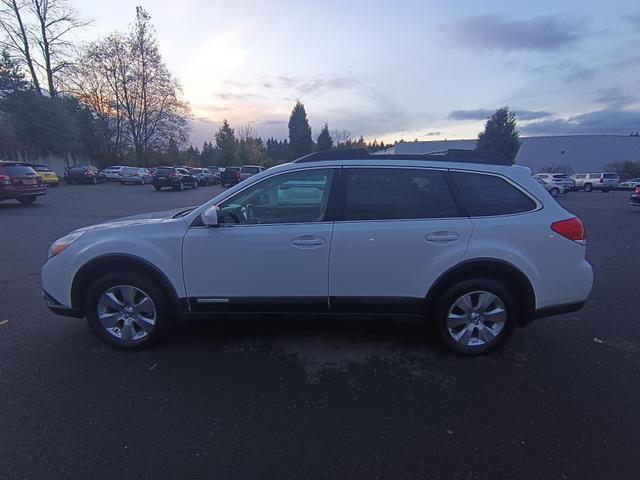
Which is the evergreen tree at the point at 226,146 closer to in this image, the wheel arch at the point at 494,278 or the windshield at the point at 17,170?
the windshield at the point at 17,170

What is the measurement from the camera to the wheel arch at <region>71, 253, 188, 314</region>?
3170 millimetres

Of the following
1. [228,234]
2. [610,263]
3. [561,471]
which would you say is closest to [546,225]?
[561,471]

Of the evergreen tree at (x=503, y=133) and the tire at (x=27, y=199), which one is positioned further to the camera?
the evergreen tree at (x=503, y=133)

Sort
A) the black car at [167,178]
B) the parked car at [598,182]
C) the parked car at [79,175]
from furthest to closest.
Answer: the parked car at [598,182] → the parked car at [79,175] → the black car at [167,178]

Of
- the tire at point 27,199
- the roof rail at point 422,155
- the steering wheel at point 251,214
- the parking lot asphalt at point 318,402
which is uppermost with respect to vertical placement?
the roof rail at point 422,155

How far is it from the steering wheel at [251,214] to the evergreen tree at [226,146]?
6150 cm

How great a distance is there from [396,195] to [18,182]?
16.4 m

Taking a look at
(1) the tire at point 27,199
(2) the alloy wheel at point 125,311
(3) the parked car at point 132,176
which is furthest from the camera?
(3) the parked car at point 132,176

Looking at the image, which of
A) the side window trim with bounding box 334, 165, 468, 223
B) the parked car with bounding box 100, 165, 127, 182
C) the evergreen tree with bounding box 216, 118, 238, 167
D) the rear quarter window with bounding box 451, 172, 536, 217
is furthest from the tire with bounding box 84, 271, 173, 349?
the evergreen tree with bounding box 216, 118, 238, 167

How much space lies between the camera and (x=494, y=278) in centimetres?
317

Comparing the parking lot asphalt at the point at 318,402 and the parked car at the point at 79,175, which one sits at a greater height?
the parked car at the point at 79,175

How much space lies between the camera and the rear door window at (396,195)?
3.13 metres

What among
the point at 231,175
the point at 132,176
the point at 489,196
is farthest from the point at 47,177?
the point at 489,196

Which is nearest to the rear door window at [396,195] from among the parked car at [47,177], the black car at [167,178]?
the black car at [167,178]
